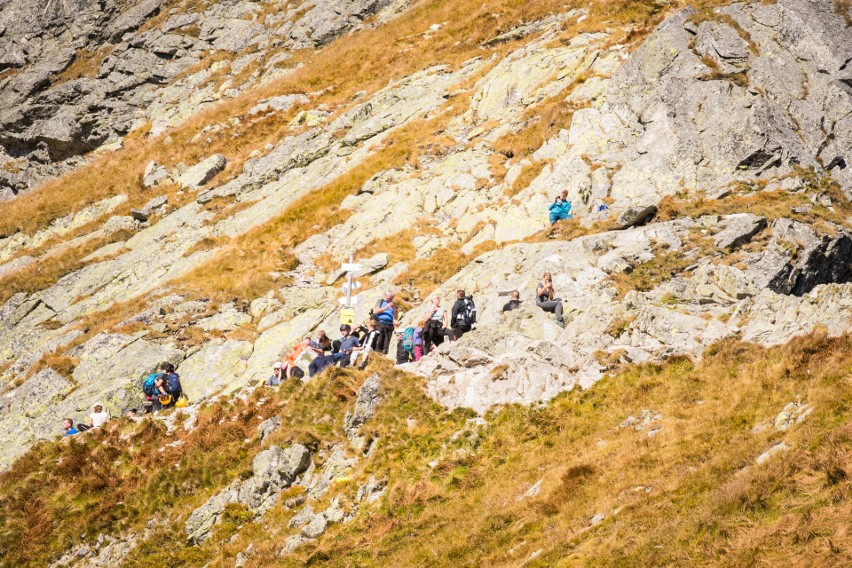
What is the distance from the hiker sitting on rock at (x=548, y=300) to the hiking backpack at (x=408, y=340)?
151 inches

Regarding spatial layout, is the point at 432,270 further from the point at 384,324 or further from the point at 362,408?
the point at 362,408

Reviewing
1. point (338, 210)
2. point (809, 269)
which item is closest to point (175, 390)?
point (338, 210)

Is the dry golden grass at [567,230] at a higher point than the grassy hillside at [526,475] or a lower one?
lower

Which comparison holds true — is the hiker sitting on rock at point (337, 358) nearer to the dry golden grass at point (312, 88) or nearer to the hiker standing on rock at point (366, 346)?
the hiker standing on rock at point (366, 346)

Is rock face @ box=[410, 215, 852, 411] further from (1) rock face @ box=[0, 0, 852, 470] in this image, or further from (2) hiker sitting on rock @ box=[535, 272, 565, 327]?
(2) hiker sitting on rock @ box=[535, 272, 565, 327]

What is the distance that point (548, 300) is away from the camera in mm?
19547

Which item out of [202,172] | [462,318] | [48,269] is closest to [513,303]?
[462,318]

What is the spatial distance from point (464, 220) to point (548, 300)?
1044 centimetres

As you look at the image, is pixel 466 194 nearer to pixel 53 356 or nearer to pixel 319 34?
pixel 53 356

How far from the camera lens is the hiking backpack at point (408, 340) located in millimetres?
20156

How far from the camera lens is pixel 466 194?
100ft

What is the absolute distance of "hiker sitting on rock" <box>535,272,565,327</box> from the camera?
18938mm

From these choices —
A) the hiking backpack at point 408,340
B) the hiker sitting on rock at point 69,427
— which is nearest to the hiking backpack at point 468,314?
the hiking backpack at point 408,340

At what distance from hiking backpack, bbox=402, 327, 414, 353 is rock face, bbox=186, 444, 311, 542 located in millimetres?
4753
